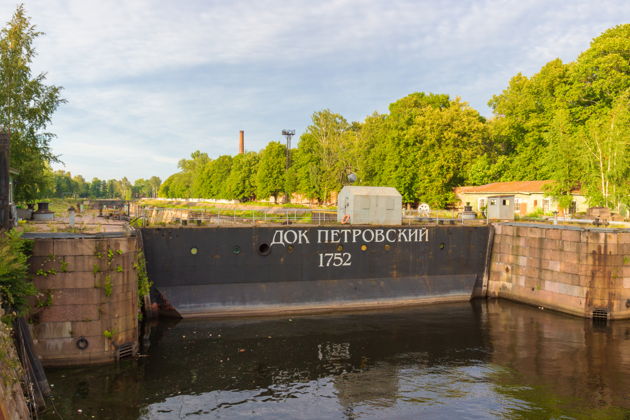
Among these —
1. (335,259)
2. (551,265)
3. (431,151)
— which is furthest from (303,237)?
(431,151)

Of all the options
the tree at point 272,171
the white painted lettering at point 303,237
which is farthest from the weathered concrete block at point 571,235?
the tree at point 272,171

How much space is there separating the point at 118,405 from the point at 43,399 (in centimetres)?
240

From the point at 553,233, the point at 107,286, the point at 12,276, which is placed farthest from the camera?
the point at 553,233

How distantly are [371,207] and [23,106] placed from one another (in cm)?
2702

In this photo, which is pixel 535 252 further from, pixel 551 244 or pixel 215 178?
pixel 215 178

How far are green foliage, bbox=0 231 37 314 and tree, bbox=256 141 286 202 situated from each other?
8076 centimetres

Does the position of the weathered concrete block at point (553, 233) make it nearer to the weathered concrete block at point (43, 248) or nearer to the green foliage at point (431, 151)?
the weathered concrete block at point (43, 248)

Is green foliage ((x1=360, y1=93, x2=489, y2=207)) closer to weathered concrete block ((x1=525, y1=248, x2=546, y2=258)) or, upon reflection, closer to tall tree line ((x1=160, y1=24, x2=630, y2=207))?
tall tree line ((x1=160, y1=24, x2=630, y2=207))

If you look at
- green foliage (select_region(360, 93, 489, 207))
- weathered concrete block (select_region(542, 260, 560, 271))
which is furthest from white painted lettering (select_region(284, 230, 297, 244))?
green foliage (select_region(360, 93, 489, 207))

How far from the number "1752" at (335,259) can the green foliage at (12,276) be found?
53.3ft

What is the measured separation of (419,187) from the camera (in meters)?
64.2

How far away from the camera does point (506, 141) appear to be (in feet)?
238

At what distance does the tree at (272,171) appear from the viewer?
96.1m

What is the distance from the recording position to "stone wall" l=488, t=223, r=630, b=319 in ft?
86.3
